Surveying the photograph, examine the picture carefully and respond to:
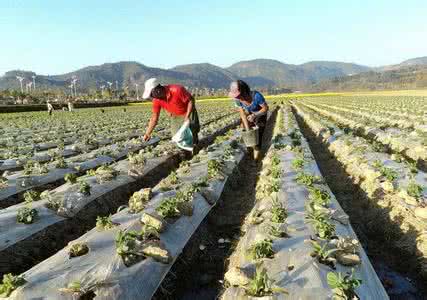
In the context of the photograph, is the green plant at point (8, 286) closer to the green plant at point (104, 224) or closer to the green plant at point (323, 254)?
the green plant at point (104, 224)

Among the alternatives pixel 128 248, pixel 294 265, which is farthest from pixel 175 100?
pixel 294 265

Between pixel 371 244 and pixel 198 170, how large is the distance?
14.1 ft

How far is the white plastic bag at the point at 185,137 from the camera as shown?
370 inches

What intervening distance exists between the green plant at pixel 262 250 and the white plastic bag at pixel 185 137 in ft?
17.0

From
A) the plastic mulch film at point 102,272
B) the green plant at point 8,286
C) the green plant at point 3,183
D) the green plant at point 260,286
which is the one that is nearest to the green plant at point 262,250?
the green plant at point 260,286

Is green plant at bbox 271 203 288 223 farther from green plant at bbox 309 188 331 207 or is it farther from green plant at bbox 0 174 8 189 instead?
green plant at bbox 0 174 8 189

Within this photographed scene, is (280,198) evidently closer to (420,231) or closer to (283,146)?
(420,231)

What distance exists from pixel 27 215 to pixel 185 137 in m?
4.23

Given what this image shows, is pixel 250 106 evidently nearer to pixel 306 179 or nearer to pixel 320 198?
pixel 306 179

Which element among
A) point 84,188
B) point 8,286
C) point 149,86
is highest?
point 149,86

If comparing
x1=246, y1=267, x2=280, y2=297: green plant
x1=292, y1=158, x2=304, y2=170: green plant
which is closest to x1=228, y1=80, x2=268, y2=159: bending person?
x1=292, y1=158, x2=304, y2=170: green plant

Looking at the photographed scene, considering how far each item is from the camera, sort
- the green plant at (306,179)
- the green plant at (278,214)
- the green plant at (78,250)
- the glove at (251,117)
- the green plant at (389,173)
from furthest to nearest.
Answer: the glove at (251,117) < the green plant at (389,173) < the green plant at (306,179) < the green plant at (278,214) < the green plant at (78,250)

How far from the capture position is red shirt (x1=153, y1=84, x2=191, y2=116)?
9.27 m

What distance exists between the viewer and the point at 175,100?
9.34 m
